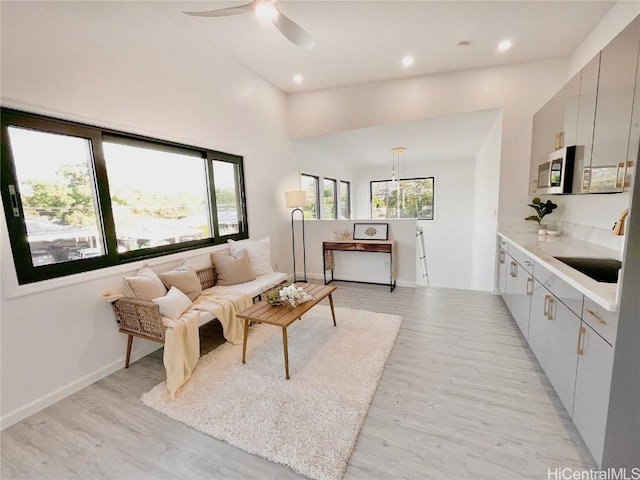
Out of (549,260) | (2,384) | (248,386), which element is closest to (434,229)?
(549,260)

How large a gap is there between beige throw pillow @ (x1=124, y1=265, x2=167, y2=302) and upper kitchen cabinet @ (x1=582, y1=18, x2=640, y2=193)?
3.47 metres

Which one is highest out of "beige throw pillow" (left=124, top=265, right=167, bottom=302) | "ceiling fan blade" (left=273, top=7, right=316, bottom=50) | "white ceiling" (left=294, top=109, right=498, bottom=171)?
"ceiling fan blade" (left=273, top=7, right=316, bottom=50)

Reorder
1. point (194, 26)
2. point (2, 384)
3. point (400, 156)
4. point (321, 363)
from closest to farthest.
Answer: point (2, 384) → point (321, 363) → point (194, 26) → point (400, 156)

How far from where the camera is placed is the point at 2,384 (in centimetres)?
176

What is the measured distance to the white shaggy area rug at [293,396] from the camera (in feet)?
5.08

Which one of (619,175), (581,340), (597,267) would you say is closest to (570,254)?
(597,267)

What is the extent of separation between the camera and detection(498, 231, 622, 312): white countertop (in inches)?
51.1

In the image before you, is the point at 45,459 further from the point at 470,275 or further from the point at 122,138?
the point at 470,275

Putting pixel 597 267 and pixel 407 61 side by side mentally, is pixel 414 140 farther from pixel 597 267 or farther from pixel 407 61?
pixel 597 267

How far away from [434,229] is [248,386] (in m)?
6.25

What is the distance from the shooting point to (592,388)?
4.48 feet

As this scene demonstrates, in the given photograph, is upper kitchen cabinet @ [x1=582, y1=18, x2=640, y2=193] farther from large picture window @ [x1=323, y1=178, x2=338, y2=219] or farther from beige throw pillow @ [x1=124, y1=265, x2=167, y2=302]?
large picture window @ [x1=323, y1=178, x2=338, y2=219]

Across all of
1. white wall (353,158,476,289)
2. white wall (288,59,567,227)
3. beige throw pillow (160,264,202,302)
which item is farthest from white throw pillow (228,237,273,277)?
white wall (353,158,476,289)

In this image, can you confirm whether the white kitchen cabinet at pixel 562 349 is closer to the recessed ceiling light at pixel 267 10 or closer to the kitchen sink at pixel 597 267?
the kitchen sink at pixel 597 267
